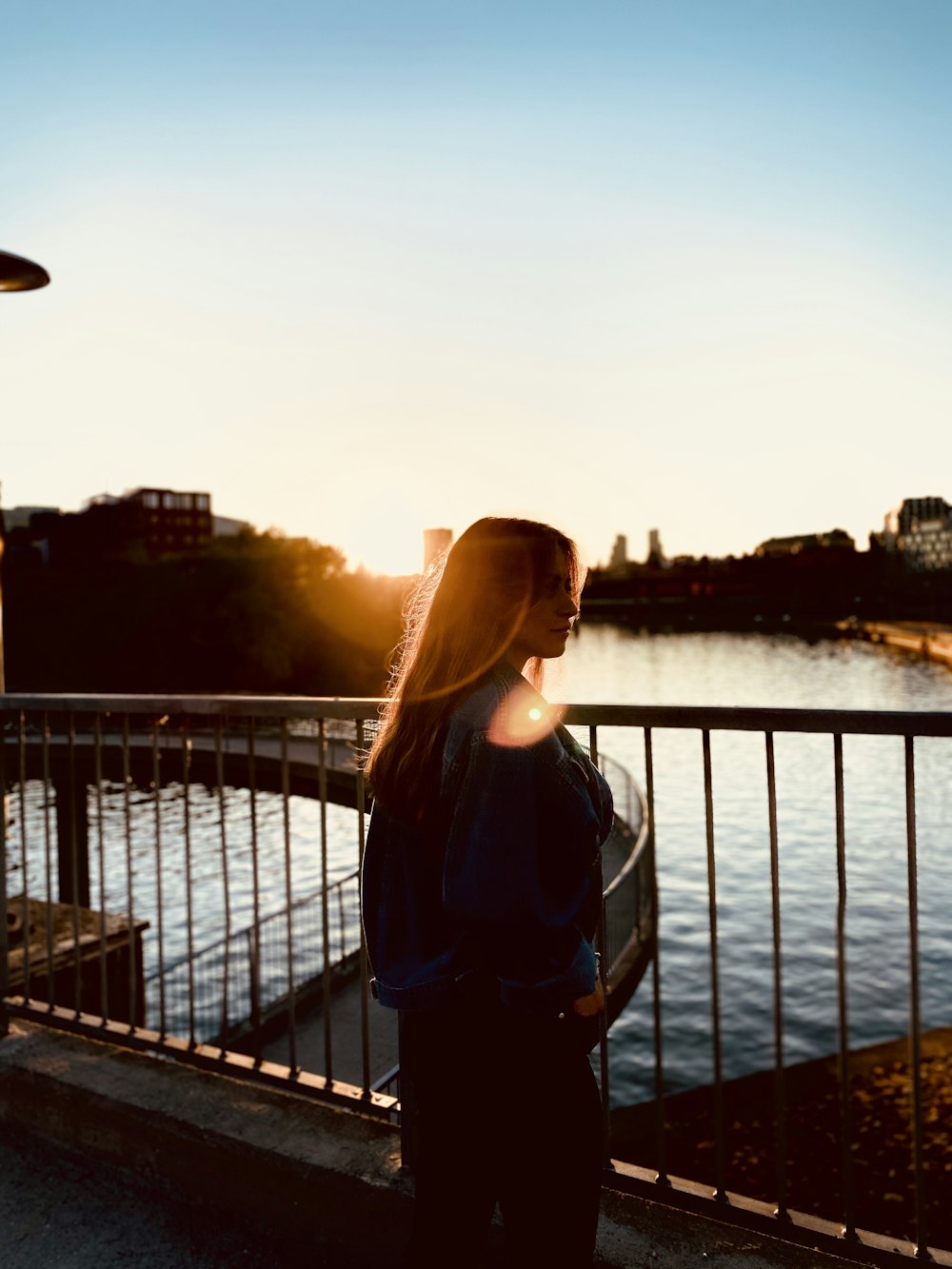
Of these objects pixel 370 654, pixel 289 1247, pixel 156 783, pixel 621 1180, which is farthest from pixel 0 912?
pixel 370 654

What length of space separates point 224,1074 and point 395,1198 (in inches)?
38.1

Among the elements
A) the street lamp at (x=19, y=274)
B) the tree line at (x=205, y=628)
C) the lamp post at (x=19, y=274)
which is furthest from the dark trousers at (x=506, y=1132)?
the tree line at (x=205, y=628)

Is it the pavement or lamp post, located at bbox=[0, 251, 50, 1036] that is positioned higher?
lamp post, located at bbox=[0, 251, 50, 1036]

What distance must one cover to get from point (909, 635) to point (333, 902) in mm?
125886

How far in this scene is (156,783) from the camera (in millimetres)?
3285

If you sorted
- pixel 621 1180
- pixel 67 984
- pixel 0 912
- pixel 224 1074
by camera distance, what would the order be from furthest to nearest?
pixel 67 984 < pixel 0 912 < pixel 224 1074 < pixel 621 1180

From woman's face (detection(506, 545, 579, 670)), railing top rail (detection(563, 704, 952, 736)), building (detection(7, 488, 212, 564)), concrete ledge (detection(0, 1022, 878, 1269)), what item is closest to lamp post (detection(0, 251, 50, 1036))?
concrete ledge (detection(0, 1022, 878, 1269))

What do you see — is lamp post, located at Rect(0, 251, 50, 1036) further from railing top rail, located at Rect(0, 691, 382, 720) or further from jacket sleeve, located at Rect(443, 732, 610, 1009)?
jacket sleeve, located at Rect(443, 732, 610, 1009)

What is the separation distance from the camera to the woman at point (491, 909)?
1.62 meters

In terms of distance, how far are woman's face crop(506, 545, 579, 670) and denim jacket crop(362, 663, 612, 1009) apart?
6 centimetres

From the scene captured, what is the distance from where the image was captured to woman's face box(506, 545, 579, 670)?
1.82 meters

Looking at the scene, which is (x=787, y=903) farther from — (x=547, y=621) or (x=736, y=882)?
(x=547, y=621)

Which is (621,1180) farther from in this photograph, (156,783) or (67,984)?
(67,984)

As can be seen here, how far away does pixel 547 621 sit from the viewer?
72.2 inches
